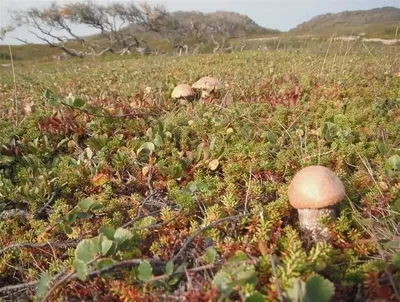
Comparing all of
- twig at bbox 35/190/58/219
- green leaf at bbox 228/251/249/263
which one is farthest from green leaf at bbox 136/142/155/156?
green leaf at bbox 228/251/249/263

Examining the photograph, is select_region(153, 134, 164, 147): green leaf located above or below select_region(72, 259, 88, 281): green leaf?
above

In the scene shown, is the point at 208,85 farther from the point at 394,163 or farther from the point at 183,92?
the point at 394,163

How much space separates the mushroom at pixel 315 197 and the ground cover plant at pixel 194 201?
6 centimetres

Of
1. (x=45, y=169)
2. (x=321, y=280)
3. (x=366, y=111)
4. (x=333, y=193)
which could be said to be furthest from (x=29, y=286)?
(x=366, y=111)

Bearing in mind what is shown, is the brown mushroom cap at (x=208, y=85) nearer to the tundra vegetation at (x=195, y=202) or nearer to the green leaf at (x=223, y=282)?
the tundra vegetation at (x=195, y=202)

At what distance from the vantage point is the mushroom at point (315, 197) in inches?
67.3

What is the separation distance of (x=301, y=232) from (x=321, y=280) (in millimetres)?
579

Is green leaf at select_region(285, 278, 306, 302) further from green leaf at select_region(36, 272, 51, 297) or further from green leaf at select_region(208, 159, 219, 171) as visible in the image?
green leaf at select_region(208, 159, 219, 171)

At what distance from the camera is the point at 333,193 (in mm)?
1710

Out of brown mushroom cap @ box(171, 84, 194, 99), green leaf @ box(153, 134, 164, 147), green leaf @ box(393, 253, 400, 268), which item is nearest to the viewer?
green leaf @ box(393, 253, 400, 268)

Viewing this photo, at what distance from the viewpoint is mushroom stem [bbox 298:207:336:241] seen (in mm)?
1745

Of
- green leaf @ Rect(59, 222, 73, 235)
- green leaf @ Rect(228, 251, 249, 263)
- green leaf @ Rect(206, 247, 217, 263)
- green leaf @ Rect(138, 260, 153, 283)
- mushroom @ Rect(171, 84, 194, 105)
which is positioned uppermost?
mushroom @ Rect(171, 84, 194, 105)

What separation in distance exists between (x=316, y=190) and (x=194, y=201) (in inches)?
29.0

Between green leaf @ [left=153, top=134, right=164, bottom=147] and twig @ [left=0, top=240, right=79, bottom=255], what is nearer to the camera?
twig @ [left=0, top=240, right=79, bottom=255]
